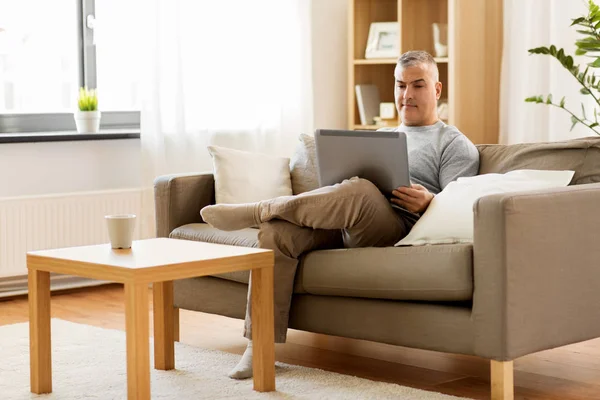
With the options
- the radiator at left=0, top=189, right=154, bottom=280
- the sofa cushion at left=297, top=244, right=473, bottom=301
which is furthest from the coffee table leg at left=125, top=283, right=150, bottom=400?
the radiator at left=0, top=189, right=154, bottom=280

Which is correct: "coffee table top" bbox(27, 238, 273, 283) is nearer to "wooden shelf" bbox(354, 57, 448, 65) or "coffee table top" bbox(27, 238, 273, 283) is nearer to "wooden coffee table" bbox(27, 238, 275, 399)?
"wooden coffee table" bbox(27, 238, 275, 399)

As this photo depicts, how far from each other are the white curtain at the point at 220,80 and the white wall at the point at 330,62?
172mm

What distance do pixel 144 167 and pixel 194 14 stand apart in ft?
2.57

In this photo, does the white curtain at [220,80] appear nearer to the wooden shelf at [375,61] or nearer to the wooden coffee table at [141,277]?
the wooden shelf at [375,61]

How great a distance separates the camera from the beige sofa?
8.90ft

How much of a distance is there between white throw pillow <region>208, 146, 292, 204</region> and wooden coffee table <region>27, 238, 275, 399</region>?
0.69 meters

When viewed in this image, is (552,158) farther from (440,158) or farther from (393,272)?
(393,272)

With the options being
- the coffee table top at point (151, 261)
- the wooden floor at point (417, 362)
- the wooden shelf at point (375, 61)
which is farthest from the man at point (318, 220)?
the wooden shelf at point (375, 61)

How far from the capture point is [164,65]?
16.2 feet

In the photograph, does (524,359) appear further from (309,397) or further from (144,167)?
(144,167)

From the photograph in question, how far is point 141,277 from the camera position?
2.53 meters

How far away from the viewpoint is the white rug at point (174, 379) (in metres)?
2.86

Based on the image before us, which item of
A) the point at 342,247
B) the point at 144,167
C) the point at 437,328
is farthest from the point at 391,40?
the point at 437,328

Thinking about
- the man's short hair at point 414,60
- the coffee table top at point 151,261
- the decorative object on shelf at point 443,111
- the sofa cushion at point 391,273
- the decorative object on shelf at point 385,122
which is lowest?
the sofa cushion at point 391,273
